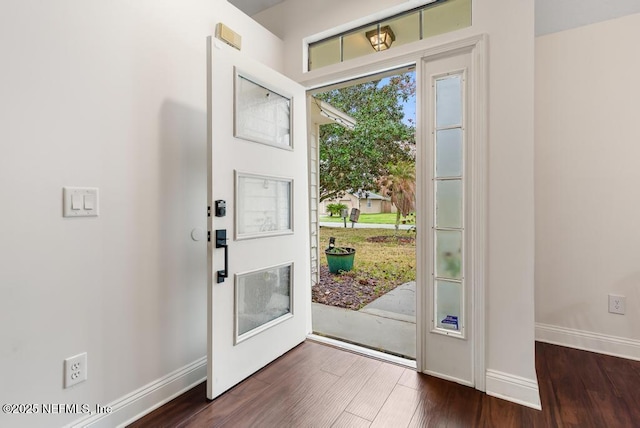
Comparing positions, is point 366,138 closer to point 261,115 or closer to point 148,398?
point 261,115

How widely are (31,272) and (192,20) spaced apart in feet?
5.23

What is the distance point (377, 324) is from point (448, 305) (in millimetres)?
1305

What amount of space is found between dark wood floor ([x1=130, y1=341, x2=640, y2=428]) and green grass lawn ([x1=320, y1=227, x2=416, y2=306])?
254cm

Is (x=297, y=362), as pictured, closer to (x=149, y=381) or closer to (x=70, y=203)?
(x=149, y=381)

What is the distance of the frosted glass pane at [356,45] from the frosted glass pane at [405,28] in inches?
6.0

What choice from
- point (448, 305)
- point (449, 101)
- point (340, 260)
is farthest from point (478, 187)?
point (340, 260)

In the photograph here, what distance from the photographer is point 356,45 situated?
232 centimetres

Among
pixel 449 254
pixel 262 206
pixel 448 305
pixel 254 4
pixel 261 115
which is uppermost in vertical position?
pixel 254 4

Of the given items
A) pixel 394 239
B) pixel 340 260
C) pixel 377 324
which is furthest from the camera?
pixel 394 239

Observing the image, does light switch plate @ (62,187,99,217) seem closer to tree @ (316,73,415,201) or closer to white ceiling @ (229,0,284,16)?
white ceiling @ (229,0,284,16)

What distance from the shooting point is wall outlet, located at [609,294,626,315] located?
7.35ft

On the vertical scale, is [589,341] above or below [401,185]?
below

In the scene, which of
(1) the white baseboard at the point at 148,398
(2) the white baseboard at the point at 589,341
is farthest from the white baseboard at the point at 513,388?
(1) the white baseboard at the point at 148,398

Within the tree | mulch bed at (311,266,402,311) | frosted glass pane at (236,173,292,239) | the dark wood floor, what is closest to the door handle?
frosted glass pane at (236,173,292,239)
